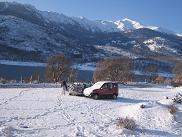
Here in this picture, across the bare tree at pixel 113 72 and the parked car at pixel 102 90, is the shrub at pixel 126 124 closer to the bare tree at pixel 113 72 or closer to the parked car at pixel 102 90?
the parked car at pixel 102 90

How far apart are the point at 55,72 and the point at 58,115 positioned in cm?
5676

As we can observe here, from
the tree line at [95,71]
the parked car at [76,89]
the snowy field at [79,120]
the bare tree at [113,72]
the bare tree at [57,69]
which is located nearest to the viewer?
the snowy field at [79,120]

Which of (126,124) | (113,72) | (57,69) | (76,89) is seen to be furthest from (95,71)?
(126,124)

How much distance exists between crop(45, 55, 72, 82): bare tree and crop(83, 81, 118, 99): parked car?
1571 inches

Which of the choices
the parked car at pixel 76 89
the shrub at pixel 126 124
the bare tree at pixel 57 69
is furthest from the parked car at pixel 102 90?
the bare tree at pixel 57 69

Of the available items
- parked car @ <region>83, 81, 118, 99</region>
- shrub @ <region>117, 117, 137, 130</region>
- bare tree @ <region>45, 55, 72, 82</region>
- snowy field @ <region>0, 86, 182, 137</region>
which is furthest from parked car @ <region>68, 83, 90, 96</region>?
bare tree @ <region>45, 55, 72, 82</region>

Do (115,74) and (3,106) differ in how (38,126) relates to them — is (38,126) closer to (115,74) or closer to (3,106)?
(3,106)

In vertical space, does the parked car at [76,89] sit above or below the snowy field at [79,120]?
above

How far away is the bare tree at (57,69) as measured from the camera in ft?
264

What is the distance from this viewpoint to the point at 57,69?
8144 cm

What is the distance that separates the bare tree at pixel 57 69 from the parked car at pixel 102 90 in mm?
39913

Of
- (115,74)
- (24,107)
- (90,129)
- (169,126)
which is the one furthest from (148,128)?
(115,74)

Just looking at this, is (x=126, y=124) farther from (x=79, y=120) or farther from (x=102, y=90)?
(x=102, y=90)

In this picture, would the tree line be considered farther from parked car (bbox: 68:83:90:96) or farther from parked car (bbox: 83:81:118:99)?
parked car (bbox: 83:81:118:99)
